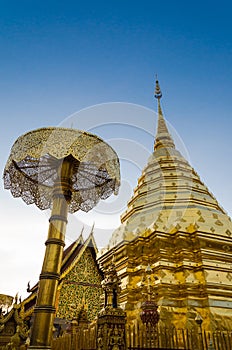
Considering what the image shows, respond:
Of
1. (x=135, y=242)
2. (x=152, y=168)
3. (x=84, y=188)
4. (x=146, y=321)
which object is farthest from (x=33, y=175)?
Answer: (x=152, y=168)

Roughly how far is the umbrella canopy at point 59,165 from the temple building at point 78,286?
682 cm

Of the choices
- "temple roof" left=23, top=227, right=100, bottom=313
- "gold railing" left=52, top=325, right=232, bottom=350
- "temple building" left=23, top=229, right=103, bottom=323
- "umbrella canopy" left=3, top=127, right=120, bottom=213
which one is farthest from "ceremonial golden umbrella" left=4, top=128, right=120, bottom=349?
"temple roof" left=23, top=227, right=100, bottom=313

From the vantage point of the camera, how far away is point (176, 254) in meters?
9.05

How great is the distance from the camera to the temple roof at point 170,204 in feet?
31.7

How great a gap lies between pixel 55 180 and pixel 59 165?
0.28 metres

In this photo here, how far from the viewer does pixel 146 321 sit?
598 centimetres

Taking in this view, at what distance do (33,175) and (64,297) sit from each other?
8201mm

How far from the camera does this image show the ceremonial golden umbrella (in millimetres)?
3961

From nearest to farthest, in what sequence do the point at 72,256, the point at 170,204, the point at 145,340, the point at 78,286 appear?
the point at 145,340 < the point at 170,204 < the point at 78,286 < the point at 72,256

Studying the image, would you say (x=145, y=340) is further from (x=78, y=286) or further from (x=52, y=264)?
(x=78, y=286)

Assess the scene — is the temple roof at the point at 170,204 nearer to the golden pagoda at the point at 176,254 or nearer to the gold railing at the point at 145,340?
the golden pagoda at the point at 176,254

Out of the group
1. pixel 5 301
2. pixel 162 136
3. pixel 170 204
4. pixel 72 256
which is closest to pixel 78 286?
Answer: pixel 72 256

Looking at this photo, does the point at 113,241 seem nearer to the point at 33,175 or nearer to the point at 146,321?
the point at 146,321

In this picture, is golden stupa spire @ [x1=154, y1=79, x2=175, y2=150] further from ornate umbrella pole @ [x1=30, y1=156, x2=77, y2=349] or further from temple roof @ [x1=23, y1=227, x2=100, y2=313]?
ornate umbrella pole @ [x1=30, y1=156, x2=77, y2=349]
